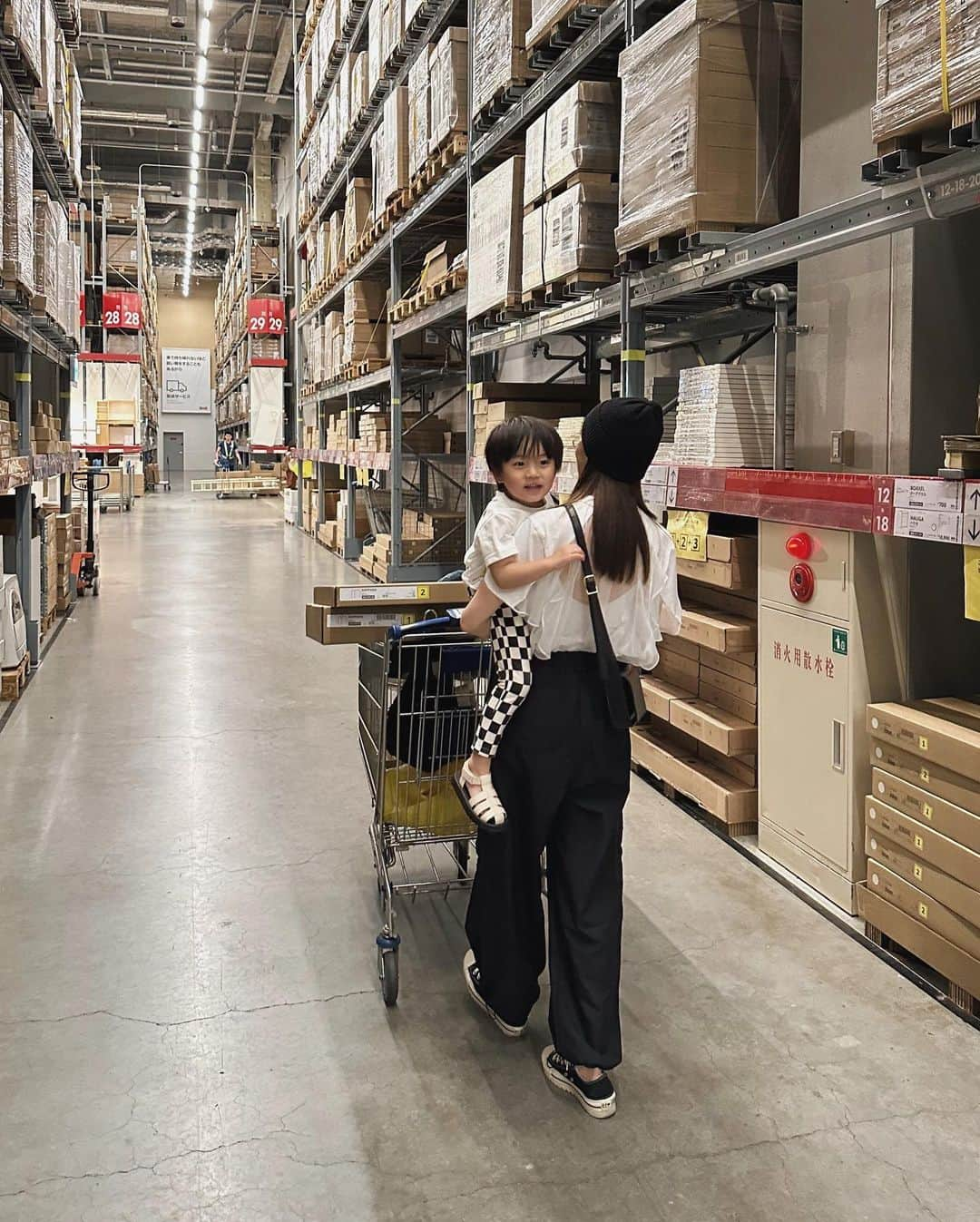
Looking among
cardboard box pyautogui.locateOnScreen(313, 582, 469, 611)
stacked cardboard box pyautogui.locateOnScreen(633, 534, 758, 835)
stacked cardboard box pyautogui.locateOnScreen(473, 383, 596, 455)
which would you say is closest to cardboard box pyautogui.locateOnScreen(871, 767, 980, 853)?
stacked cardboard box pyautogui.locateOnScreen(633, 534, 758, 835)

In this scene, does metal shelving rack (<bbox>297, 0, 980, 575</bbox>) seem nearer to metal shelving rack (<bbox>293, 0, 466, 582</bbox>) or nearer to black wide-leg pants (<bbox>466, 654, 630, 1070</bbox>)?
metal shelving rack (<bbox>293, 0, 466, 582</bbox>)

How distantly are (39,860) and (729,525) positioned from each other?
10.7 feet

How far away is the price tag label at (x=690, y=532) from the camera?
14.6 ft

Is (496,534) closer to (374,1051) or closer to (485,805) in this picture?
(485,805)

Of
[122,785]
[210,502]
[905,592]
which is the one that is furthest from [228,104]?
[905,592]

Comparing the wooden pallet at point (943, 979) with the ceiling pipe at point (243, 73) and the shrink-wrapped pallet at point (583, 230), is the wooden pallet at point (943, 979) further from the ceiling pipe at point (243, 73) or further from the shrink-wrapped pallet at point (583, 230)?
the ceiling pipe at point (243, 73)

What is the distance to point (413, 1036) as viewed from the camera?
2.94 metres

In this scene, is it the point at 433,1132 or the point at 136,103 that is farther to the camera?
the point at 136,103

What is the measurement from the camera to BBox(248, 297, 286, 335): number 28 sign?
79.1 feet

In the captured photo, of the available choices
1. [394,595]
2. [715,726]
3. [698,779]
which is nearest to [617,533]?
[394,595]

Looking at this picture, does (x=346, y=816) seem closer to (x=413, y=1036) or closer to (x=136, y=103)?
(x=413, y=1036)

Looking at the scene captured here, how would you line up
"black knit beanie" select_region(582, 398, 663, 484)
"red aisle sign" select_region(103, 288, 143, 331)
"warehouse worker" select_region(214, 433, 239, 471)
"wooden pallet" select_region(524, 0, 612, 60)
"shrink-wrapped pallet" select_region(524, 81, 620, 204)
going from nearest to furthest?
"black knit beanie" select_region(582, 398, 663, 484) → "shrink-wrapped pallet" select_region(524, 81, 620, 204) → "wooden pallet" select_region(524, 0, 612, 60) → "red aisle sign" select_region(103, 288, 143, 331) → "warehouse worker" select_region(214, 433, 239, 471)

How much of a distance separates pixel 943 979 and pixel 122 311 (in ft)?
63.5

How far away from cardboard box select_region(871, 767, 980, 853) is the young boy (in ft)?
4.25
